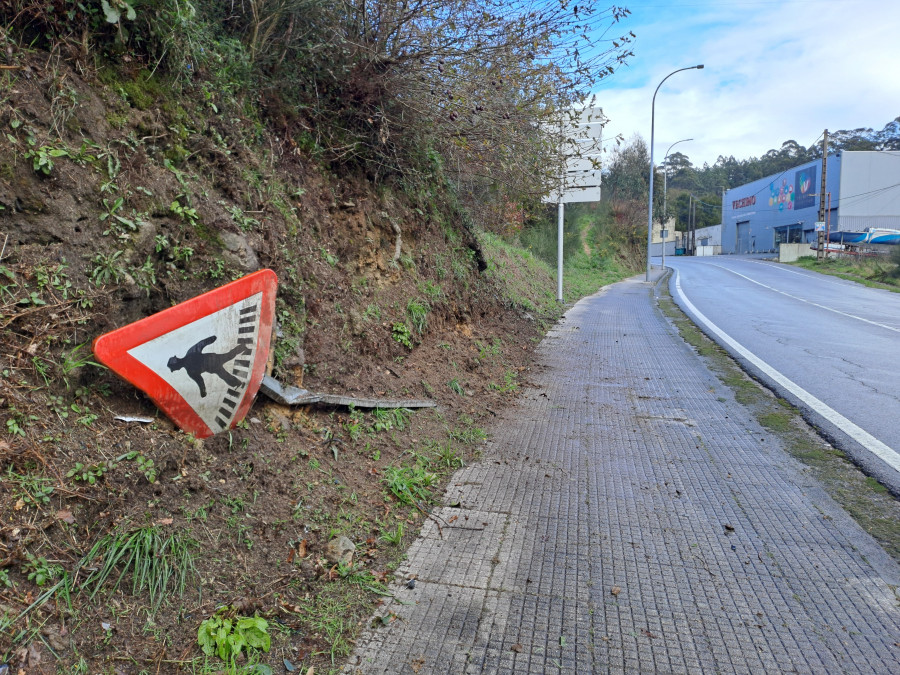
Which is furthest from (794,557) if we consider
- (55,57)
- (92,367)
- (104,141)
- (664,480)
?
(55,57)

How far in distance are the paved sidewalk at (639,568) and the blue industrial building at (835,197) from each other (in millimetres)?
47583

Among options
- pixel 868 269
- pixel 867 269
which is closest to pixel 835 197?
pixel 867 269

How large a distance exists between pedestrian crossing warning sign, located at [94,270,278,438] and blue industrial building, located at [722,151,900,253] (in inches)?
1959

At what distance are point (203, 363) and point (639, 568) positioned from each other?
8.29 feet

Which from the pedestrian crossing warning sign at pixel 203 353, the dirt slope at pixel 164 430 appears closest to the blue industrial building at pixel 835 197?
the dirt slope at pixel 164 430

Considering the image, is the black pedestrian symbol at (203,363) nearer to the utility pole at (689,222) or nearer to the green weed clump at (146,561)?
the green weed clump at (146,561)

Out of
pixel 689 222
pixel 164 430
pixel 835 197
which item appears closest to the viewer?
pixel 164 430

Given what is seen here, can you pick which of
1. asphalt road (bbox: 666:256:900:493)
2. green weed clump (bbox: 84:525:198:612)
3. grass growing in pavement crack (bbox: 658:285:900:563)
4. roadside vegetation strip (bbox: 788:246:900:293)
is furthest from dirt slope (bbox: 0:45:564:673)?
roadside vegetation strip (bbox: 788:246:900:293)

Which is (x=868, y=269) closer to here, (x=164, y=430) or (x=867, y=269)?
(x=867, y=269)

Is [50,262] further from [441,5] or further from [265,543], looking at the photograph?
[441,5]

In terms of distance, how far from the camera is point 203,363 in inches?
122

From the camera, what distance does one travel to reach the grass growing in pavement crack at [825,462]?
3514 mm

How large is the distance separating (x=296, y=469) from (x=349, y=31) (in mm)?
4251

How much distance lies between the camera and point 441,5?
5.58 meters
